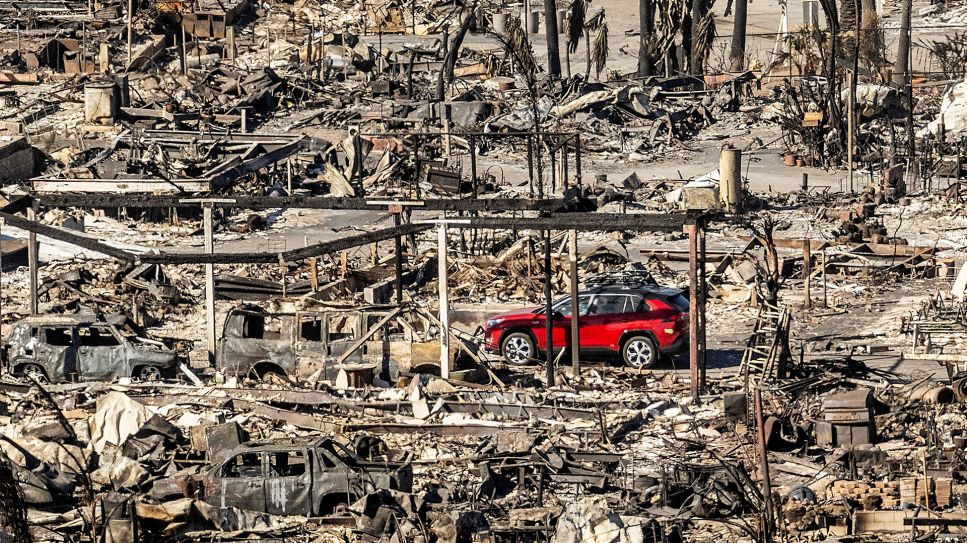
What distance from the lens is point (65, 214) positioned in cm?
4100

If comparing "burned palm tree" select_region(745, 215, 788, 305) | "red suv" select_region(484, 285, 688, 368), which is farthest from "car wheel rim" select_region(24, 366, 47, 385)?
"burned palm tree" select_region(745, 215, 788, 305)

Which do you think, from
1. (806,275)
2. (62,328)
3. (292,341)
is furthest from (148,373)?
(806,275)

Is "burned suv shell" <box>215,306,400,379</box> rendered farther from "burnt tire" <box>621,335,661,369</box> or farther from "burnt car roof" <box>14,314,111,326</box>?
"burnt tire" <box>621,335,661,369</box>

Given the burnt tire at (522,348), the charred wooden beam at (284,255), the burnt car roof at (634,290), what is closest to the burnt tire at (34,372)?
the charred wooden beam at (284,255)

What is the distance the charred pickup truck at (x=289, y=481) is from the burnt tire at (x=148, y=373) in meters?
6.43

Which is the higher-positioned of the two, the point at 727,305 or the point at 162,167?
the point at 162,167

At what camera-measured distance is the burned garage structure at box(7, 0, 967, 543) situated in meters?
21.5

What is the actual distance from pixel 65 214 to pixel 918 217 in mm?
18731

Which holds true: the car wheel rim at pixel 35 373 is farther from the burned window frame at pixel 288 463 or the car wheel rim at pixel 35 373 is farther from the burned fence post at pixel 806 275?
the burned fence post at pixel 806 275

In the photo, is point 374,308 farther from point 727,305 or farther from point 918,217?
point 918,217

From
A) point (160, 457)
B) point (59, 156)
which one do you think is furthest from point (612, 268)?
point (59, 156)

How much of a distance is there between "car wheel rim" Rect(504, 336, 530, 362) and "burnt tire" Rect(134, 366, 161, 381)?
5.49 m

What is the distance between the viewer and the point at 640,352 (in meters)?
28.7

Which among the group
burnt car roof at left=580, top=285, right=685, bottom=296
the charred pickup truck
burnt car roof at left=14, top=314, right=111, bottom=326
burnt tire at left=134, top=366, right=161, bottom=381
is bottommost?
the charred pickup truck
